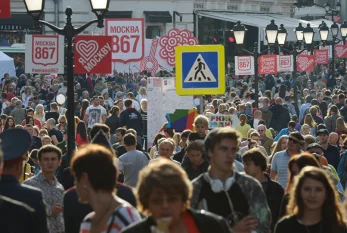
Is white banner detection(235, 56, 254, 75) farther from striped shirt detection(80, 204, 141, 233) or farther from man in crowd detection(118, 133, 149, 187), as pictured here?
striped shirt detection(80, 204, 141, 233)

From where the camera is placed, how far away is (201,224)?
209 inches

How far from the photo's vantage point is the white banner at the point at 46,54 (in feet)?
60.2

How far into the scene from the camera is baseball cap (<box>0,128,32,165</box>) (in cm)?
673

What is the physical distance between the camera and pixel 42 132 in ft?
62.5

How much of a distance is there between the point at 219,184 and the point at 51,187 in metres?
2.88

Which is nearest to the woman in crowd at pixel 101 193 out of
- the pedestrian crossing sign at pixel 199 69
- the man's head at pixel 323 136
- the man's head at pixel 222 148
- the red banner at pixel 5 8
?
the man's head at pixel 222 148

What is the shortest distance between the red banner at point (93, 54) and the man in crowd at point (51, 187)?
6.94 metres

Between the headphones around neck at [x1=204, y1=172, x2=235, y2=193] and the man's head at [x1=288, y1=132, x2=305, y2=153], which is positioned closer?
the headphones around neck at [x1=204, y1=172, x2=235, y2=193]

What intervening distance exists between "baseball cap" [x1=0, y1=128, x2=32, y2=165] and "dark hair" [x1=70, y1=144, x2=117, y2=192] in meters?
0.80

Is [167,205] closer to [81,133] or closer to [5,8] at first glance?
[81,133]

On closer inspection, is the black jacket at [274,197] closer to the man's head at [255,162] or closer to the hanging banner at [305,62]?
the man's head at [255,162]

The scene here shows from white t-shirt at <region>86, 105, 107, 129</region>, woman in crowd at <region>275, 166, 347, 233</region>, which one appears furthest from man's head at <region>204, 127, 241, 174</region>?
white t-shirt at <region>86, 105, 107, 129</region>

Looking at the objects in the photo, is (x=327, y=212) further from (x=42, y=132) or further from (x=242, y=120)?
(x=242, y=120)

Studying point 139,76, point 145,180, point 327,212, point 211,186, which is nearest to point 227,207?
point 211,186
